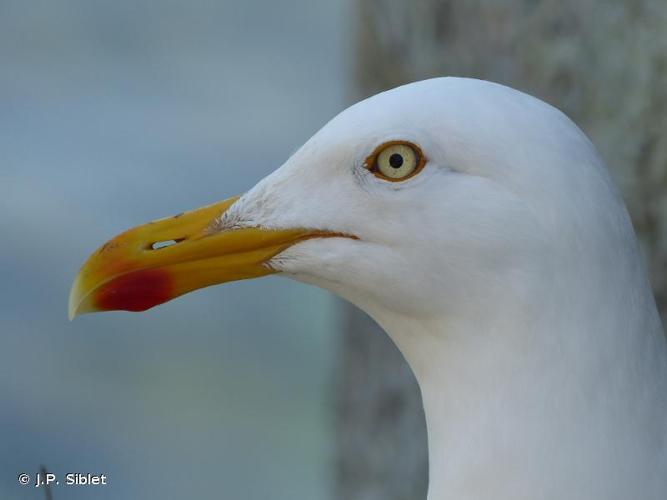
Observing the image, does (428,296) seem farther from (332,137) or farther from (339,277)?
(332,137)

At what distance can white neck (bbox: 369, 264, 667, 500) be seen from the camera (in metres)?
1.70

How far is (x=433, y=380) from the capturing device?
1823mm

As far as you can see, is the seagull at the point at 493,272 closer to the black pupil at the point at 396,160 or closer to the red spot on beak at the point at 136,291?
the black pupil at the point at 396,160

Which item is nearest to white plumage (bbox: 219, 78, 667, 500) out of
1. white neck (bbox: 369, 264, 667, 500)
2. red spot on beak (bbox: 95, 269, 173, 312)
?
white neck (bbox: 369, 264, 667, 500)

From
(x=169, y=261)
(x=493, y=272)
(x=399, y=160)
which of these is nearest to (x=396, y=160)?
(x=399, y=160)

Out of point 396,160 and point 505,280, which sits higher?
point 396,160

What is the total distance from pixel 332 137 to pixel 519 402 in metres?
0.45

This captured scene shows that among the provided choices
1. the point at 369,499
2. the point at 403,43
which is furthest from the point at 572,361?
the point at 369,499

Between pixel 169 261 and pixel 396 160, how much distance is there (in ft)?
1.24

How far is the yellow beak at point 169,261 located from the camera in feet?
6.17

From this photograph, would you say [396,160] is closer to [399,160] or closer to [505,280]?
[399,160]

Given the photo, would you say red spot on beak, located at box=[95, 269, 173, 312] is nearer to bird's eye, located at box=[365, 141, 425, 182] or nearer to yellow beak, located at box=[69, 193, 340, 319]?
yellow beak, located at box=[69, 193, 340, 319]

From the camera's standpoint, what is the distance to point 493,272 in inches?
68.2

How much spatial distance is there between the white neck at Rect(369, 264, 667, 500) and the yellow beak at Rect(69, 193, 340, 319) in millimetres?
314
